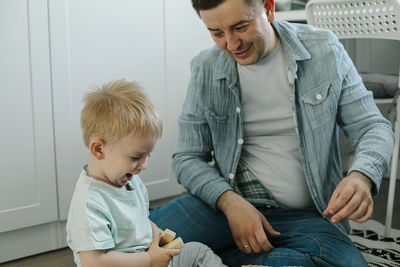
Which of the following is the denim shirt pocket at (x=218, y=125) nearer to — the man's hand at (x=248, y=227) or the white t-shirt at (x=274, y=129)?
the white t-shirt at (x=274, y=129)

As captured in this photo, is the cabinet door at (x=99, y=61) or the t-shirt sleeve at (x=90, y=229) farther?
the cabinet door at (x=99, y=61)

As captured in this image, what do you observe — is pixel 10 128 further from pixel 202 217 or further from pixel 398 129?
pixel 398 129

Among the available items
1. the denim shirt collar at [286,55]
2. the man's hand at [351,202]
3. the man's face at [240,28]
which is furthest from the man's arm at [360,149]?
the man's face at [240,28]

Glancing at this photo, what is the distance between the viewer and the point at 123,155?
0.92 m

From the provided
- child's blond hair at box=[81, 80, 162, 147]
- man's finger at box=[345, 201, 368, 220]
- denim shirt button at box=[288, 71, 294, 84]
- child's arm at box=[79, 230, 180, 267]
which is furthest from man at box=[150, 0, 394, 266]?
child's blond hair at box=[81, 80, 162, 147]

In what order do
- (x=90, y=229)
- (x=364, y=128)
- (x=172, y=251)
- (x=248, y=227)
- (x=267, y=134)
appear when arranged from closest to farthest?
(x=90, y=229) < (x=172, y=251) < (x=248, y=227) < (x=364, y=128) < (x=267, y=134)

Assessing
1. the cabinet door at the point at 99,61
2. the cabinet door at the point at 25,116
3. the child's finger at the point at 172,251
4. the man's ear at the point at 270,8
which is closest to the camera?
the child's finger at the point at 172,251

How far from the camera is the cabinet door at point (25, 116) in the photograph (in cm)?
144

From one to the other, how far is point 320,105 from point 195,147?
348mm

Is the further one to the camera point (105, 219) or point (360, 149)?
point (360, 149)

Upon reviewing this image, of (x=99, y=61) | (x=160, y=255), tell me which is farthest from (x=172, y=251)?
(x=99, y=61)

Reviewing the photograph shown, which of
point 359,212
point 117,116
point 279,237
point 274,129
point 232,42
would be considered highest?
point 232,42

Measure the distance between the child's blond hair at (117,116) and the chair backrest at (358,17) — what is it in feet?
3.26

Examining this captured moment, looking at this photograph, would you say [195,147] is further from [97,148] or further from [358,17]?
[358,17]
